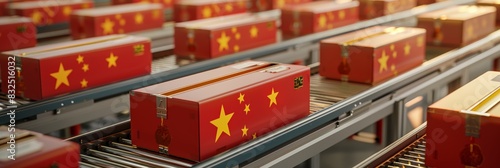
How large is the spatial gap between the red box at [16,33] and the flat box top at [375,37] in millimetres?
2505

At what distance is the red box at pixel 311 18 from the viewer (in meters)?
6.72

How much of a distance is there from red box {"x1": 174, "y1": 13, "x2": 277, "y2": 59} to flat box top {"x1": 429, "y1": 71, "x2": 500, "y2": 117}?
249 cm

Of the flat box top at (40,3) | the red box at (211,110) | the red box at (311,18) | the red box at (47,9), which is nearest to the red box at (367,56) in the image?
the red box at (211,110)

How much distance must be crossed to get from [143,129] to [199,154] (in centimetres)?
37

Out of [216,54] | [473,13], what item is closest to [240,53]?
[216,54]

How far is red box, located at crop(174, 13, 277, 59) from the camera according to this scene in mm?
5453

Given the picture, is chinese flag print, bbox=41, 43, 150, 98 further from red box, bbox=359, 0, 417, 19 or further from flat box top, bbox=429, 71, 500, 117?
red box, bbox=359, 0, 417, 19

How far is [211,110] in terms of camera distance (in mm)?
3000

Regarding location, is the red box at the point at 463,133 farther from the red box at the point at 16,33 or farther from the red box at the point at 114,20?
the red box at the point at 114,20

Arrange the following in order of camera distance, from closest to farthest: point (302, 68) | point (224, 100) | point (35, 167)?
point (35, 167)
point (224, 100)
point (302, 68)

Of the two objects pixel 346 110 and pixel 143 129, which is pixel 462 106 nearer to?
pixel 346 110

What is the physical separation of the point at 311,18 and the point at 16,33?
298 cm

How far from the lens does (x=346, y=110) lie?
4.10m

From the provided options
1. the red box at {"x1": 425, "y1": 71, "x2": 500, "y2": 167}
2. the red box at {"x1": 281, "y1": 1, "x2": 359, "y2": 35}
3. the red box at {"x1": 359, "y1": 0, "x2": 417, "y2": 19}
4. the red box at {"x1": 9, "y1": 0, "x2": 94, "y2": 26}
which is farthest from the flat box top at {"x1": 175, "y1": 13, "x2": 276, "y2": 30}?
the red box at {"x1": 425, "y1": 71, "x2": 500, "y2": 167}
